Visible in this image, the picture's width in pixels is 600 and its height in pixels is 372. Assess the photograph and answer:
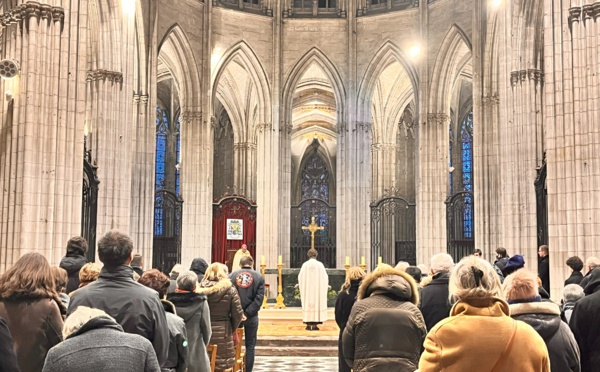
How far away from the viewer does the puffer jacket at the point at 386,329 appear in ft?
14.9

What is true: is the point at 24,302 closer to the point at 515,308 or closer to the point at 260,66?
the point at 515,308

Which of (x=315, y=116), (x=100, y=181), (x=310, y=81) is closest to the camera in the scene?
(x=100, y=181)

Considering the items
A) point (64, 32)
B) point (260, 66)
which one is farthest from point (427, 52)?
point (64, 32)

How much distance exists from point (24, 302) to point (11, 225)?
935 cm

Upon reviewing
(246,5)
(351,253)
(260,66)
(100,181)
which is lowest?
(351,253)

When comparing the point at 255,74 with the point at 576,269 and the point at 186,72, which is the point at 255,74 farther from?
the point at 576,269

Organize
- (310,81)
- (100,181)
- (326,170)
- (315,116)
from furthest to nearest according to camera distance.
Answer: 1. (326,170)
2. (315,116)
3. (310,81)
4. (100,181)

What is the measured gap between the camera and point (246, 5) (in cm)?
2722

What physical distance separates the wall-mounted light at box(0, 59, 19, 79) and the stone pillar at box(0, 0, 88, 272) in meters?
0.21

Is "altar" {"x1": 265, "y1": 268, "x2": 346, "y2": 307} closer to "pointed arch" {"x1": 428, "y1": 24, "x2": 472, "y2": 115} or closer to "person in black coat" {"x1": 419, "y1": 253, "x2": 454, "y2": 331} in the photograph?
"pointed arch" {"x1": 428, "y1": 24, "x2": 472, "y2": 115}

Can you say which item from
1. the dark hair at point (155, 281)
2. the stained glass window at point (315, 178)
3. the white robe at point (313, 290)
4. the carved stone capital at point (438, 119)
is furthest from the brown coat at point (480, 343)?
the stained glass window at point (315, 178)

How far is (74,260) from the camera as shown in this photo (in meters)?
7.07

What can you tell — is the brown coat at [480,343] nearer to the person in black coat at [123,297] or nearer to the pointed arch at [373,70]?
the person in black coat at [123,297]

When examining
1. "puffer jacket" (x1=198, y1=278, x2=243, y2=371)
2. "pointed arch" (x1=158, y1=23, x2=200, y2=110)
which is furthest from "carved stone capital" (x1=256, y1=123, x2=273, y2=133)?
"puffer jacket" (x1=198, y1=278, x2=243, y2=371)
